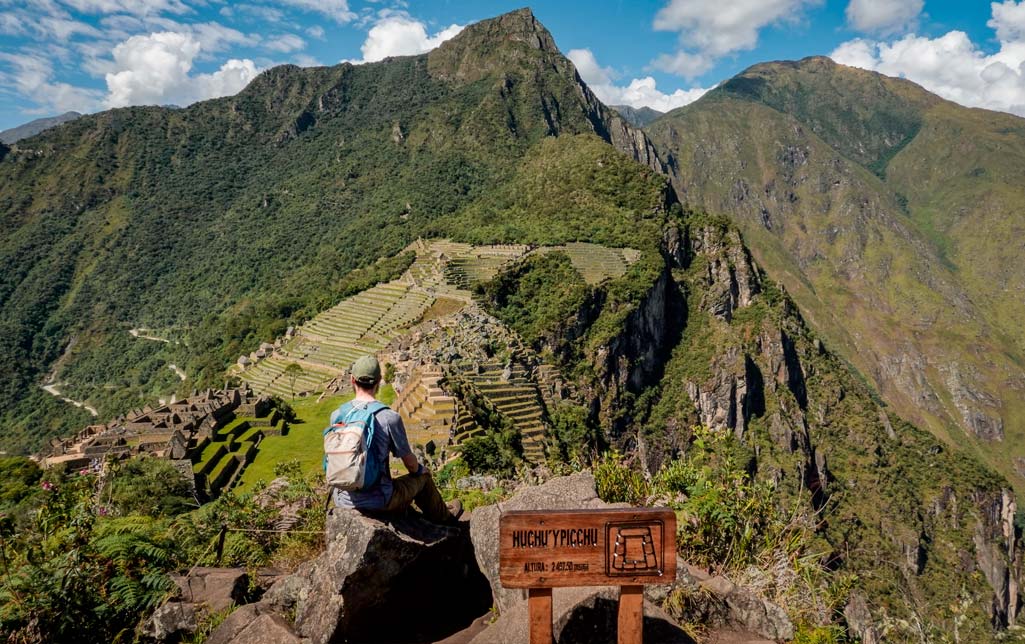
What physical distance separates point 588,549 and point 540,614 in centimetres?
47

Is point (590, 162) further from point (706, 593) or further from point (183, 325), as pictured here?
point (706, 593)

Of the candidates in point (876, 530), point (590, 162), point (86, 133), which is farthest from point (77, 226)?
point (876, 530)

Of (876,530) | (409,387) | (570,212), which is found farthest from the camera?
(570,212)

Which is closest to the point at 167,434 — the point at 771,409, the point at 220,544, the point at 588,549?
the point at 220,544

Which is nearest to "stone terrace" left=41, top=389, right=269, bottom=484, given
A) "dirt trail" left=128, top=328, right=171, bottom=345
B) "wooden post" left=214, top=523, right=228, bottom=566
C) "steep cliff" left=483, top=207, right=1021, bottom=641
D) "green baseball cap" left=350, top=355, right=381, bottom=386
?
"wooden post" left=214, top=523, right=228, bottom=566

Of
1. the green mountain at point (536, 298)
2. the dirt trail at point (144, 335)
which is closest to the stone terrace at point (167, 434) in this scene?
the green mountain at point (536, 298)

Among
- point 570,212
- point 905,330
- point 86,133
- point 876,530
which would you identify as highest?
point 86,133

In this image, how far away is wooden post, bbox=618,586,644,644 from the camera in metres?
3.10

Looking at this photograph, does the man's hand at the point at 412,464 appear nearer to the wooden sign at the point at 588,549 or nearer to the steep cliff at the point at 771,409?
the wooden sign at the point at 588,549

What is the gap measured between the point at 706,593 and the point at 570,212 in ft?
249

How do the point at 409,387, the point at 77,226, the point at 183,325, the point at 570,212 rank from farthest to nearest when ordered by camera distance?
1. the point at 77,226
2. the point at 183,325
3. the point at 570,212
4. the point at 409,387

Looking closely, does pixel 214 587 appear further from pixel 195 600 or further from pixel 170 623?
pixel 170 623

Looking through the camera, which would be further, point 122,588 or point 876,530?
point 876,530

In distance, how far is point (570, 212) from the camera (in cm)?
7769
